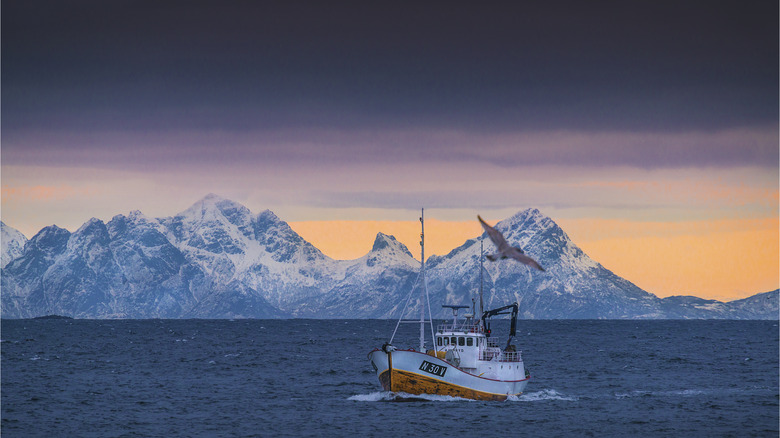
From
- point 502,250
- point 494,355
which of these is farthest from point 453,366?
point 502,250

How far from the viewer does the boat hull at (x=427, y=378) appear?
74.6m

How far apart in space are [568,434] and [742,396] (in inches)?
1186

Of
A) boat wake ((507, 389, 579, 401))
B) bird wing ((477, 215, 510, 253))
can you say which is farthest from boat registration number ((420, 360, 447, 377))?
bird wing ((477, 215, 510, 253))

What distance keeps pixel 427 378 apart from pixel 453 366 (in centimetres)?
234

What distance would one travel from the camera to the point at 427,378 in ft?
250

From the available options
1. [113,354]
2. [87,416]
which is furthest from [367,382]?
[113,354]

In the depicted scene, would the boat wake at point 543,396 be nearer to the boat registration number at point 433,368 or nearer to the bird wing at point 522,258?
the boat registration number at point 433,368

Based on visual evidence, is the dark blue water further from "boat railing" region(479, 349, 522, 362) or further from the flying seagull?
the flying seagull

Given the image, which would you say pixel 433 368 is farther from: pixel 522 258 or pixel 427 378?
pixel 522 258

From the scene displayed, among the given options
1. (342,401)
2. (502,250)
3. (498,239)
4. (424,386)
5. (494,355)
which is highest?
(498,239)

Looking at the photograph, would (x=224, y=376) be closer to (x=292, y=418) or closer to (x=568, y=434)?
(x=292, y=418)

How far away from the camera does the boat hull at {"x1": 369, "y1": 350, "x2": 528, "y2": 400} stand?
74.6 metres

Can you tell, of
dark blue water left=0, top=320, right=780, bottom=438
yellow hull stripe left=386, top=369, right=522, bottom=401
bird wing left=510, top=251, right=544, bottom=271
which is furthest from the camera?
yellow hull stripe left=386, top=369, right=522, bottom=401

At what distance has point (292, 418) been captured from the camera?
73.6 meters
